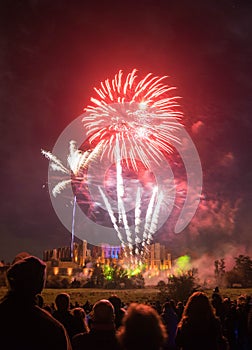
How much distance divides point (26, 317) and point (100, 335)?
4.64 ft

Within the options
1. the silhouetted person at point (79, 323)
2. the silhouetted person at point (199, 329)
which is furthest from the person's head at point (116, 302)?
the silhouetted person at point (199, 329)

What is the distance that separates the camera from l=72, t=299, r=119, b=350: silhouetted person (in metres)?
4.23

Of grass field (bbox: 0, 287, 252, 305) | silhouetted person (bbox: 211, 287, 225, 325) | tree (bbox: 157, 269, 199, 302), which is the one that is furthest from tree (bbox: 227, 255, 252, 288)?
silhouetted person (bbox: 211, 287, 225, 325)

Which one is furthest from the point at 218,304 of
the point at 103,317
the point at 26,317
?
the point at 26,317

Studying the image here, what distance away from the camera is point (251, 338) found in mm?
5285

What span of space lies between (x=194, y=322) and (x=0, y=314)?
264 centimetres

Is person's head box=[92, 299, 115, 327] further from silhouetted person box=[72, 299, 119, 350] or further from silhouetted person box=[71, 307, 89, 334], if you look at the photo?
silhouetted person box=[71, 307, 89, 334]

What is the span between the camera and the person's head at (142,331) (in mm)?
3143

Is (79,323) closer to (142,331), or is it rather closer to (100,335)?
(100,335)

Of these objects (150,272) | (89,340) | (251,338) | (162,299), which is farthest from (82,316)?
(150,272)

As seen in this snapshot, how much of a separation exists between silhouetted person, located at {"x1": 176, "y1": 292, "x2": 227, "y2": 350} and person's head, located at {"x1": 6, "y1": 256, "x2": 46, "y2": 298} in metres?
2.34

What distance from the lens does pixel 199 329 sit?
4816 millimetres

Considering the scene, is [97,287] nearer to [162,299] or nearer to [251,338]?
[162,299]

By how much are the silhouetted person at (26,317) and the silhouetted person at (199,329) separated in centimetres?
201
